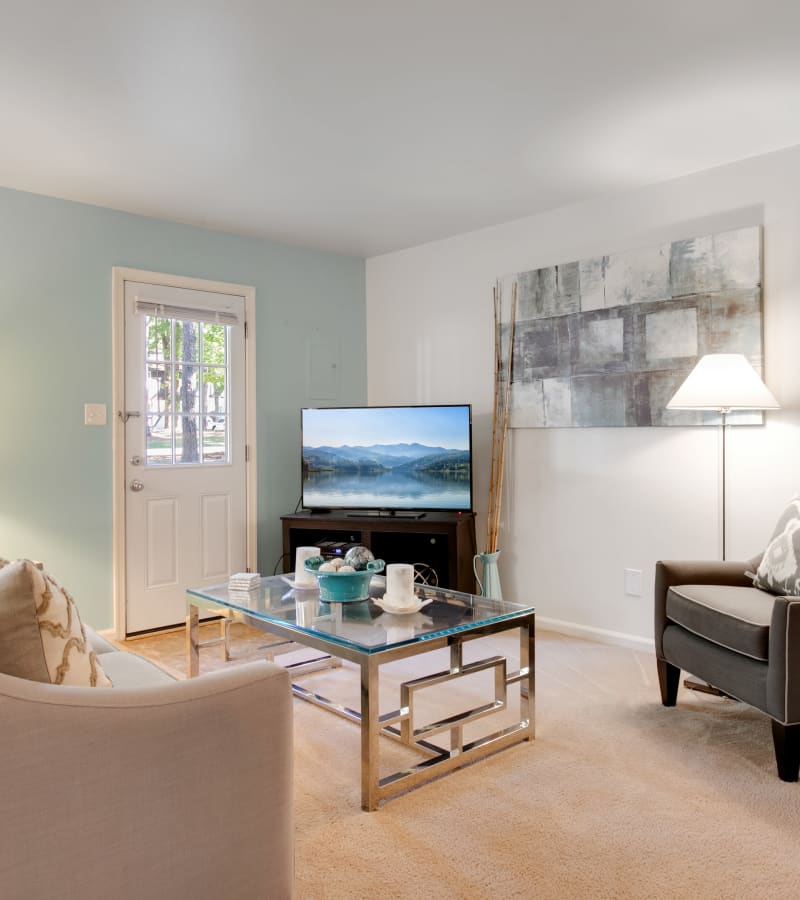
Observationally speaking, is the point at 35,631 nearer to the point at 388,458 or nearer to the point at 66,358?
the point at 66,358

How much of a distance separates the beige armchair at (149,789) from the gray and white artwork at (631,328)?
2748mm

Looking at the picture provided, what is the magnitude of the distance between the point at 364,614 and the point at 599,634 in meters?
1.89

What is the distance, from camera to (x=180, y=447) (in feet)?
14.1

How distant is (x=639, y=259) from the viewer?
373 cm

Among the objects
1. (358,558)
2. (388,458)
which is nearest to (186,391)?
(388,458)

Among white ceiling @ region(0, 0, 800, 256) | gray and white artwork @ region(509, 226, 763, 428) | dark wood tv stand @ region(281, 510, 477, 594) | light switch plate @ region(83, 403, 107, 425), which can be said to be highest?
white ceiling @ region(0, 0, 800, 256)

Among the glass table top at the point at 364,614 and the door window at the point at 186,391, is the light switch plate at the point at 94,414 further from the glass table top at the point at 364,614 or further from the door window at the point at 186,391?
the glass table top at the point at 364,614

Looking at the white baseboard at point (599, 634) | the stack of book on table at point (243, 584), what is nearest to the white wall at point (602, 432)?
the white baseboard at point (599, 634)

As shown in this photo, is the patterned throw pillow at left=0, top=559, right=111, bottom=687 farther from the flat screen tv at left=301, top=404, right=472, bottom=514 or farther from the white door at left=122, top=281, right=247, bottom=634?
the flat screen tv at left=301, top=404, right=472, bottom=514

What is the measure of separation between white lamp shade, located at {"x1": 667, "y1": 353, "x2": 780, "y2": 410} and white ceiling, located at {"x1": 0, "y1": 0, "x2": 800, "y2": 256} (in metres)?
0.96

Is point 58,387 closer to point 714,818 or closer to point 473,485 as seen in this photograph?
point 473,485

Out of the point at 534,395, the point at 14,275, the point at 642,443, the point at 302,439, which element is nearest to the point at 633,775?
the point at 642,443

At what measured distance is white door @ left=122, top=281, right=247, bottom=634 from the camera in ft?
13.5

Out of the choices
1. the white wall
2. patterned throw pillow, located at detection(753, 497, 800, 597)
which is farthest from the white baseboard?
patterned throw pillow, located at detection(753, 497, 800, 597)
